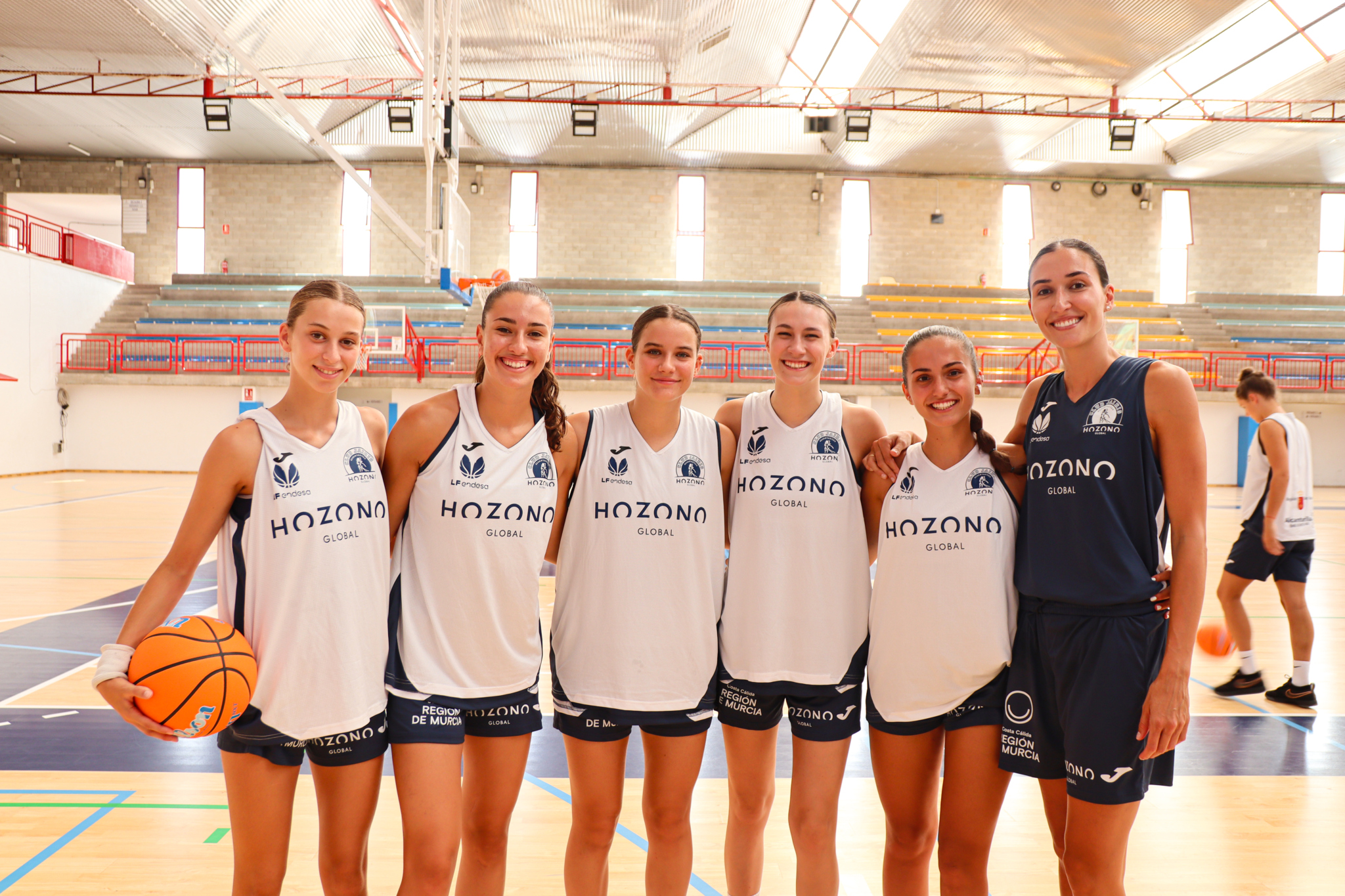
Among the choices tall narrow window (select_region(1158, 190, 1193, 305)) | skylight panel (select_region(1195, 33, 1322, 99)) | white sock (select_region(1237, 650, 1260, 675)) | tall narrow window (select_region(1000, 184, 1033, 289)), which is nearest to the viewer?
white sock (select_region(1237, 650, 1260, 675))

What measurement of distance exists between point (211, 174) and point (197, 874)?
23677 millimetres

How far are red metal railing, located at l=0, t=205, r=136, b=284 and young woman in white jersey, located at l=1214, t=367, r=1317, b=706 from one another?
2267 cm

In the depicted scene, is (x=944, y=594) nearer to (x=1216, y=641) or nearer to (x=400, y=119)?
(x=1216, y=641)

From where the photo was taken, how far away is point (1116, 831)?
1997 mm

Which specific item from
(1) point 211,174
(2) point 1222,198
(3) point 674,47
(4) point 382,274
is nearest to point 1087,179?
(2) point 1222,198

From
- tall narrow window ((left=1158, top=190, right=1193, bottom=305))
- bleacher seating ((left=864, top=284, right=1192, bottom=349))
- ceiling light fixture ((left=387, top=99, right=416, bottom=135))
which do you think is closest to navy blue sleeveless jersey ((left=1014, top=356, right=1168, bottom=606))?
ceiling light fixture ((left=387, top=99, right=416, bottom=135))

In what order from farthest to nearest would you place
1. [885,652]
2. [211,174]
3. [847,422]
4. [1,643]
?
[211,174] → [1,643] → [847,422] → [885,652]

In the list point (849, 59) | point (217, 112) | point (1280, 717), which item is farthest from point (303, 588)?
point (849, 59)

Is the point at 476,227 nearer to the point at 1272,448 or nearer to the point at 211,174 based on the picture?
the point at 211,174

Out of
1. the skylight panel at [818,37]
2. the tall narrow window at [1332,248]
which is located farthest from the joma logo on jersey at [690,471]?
the tall narrow window at [1332,248]

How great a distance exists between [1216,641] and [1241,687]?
0.55m

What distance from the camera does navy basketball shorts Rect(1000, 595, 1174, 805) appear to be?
198 centimetres

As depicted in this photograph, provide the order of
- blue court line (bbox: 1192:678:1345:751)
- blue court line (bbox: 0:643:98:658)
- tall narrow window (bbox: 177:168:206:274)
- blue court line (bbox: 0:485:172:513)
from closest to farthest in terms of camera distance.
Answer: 1. blue court line (bbox: 1192:678:1345:751)
2. blue court line (bbox: 0:643:98:658)
3. blue court line (bbox: 0:485:172:513)
4. tall narrow window (bbox: 177:168:206:274)

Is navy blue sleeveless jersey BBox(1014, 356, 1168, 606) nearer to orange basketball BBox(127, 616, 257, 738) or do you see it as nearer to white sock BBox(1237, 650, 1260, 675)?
orange basketball BBox(127, 616, 257, 738)
